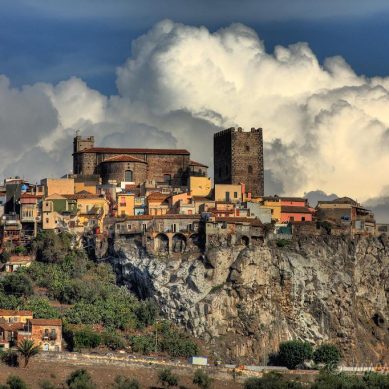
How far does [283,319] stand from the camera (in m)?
108

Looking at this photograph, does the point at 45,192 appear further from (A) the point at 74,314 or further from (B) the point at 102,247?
(A) the point at 74,314

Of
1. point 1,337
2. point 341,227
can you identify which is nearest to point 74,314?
point 1,337

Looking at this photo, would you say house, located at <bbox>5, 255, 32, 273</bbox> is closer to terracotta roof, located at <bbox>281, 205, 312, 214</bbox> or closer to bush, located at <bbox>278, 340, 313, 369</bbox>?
bush, located at <bbox>278, 340, 313, 369</bbox>

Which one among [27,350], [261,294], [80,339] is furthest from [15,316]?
[261,294]

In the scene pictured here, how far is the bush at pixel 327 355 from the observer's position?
105500 millimetres

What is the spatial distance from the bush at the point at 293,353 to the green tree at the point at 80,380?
1569 cm

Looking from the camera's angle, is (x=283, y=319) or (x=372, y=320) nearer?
(x=283, y=319)

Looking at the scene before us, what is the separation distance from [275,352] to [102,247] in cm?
1550

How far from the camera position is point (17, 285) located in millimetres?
106000

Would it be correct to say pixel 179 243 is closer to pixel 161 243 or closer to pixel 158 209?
pixel 161 243

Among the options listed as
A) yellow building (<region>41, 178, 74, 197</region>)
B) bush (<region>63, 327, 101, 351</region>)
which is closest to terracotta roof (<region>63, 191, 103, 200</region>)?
yellow building (<region>41, 178, 74, 197</region>)

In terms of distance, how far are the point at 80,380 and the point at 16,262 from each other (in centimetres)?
1927

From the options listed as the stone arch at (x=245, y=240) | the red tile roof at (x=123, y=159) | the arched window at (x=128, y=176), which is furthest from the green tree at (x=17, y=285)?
the red tile roof at (x=123, y=159)

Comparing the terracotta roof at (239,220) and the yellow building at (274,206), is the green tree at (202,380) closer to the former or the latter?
the terracotta roof at (239,220)
